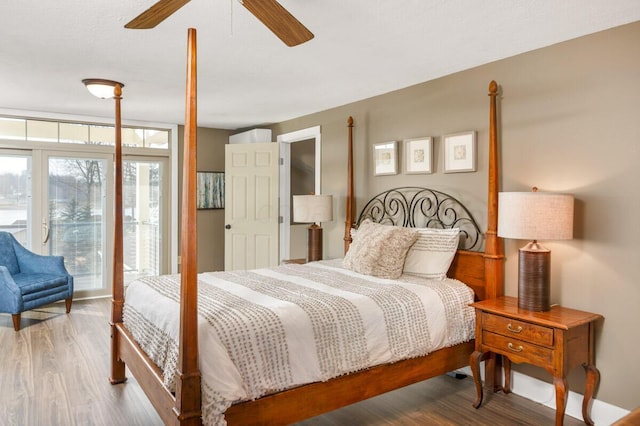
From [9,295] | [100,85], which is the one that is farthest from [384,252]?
[9,295]

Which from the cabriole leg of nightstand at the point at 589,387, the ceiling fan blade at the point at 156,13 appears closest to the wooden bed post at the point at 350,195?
the cabriole leg of nightstand at the point at 589,387

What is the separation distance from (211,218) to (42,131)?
2267 mm

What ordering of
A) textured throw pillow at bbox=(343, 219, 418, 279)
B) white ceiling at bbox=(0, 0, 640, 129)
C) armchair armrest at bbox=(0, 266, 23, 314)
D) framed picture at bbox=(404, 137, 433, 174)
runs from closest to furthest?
white ceiling at bbox=(0, 0, 640, 129) → textured throw pillow at bbox=(343, 219, 418, 279) → framed picture at bbox=(404, 137, 433, 174) → armchair armrest at bbox=(0, 266, 23, 314)

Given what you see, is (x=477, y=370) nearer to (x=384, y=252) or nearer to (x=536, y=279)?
(x=536, y=279)

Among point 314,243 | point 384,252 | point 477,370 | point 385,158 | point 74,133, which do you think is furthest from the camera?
point 74,133

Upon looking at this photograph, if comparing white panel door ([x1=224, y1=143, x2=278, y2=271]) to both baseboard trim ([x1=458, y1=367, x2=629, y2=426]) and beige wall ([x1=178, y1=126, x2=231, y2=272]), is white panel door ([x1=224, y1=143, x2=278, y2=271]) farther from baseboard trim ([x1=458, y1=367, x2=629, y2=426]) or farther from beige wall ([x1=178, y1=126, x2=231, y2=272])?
baseboard trim ([x1=458, y1=367, x2=629, y2=426])

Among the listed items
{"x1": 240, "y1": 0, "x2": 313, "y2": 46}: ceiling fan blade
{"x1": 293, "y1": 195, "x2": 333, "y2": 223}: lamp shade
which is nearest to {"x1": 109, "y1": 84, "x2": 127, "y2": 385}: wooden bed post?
{"x1": 240, "y1": 0, "x2": 313, "y2": 46}: ceiling fan blade

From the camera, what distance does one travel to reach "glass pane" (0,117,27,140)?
4934 millimetres

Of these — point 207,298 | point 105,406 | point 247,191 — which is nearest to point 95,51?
point 207,298

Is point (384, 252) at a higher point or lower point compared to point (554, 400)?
higher

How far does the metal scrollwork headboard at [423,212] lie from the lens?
3383mm

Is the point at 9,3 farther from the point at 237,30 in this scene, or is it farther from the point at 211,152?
the point at 211,152

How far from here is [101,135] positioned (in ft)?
18.0

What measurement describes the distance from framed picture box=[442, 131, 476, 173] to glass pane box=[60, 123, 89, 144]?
4.30m
